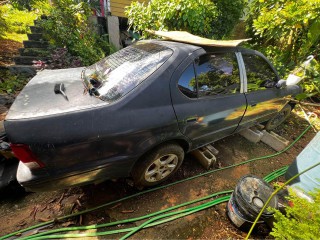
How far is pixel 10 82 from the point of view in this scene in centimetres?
445

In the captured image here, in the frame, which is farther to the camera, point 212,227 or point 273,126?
point 273,126

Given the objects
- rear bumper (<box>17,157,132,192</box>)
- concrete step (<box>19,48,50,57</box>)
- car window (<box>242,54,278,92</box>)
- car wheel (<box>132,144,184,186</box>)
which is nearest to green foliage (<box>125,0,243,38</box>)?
car window (<box>242,54,278,92</box>)

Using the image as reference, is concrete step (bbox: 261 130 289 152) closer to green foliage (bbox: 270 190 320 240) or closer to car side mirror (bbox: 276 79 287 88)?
car side mirror (bbox: 276 79 287 88)

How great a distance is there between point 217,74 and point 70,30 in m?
5.02

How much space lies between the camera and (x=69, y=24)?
18.2 feet

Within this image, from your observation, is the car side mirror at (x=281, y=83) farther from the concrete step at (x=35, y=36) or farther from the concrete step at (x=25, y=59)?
the concrete step at (x=35, y=36)

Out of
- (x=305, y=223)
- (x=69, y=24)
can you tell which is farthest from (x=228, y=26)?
(x=305, y=223)

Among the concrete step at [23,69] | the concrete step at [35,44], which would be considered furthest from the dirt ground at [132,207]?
the concrete step at [35,44]

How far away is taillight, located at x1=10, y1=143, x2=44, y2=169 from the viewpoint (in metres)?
1.51

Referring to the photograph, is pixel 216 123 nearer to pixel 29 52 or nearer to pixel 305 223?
pixel 305 223

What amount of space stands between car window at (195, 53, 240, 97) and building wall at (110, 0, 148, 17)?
5.53 m

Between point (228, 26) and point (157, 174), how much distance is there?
5.27m

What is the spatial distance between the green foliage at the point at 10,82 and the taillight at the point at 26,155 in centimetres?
357

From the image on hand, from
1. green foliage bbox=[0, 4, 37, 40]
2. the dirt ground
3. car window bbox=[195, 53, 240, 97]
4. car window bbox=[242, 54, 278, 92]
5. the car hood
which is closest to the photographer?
the car hood
